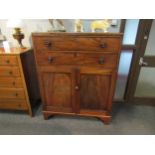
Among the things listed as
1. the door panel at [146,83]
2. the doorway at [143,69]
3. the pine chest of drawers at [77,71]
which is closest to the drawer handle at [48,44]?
the pine chest of drawers at [77,71]

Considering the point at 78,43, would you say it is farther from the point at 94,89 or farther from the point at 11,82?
the point at 11,82

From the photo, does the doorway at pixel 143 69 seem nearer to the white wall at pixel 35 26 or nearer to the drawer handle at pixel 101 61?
the white wall at pixel 35 26

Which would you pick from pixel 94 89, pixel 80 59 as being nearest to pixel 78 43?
pixel 80 59

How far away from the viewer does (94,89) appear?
1.54 m

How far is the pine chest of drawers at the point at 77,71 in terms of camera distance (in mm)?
1283

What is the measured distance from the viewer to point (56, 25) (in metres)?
1.74

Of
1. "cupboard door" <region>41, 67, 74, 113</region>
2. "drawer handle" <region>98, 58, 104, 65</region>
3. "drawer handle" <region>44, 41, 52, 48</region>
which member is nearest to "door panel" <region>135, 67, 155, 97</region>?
"drawer handle" <region>98, 58, 104, 65</region>

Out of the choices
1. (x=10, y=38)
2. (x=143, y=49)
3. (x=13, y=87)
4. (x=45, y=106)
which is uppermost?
(x=10, y=38)

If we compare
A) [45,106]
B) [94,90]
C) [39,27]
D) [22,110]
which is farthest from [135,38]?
[22,110]

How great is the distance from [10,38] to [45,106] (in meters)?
1.19

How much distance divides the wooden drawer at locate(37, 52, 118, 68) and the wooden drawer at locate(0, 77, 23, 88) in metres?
0.45

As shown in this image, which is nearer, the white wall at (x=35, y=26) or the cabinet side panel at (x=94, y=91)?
the cabinet side panel at (x=94, y=91)
